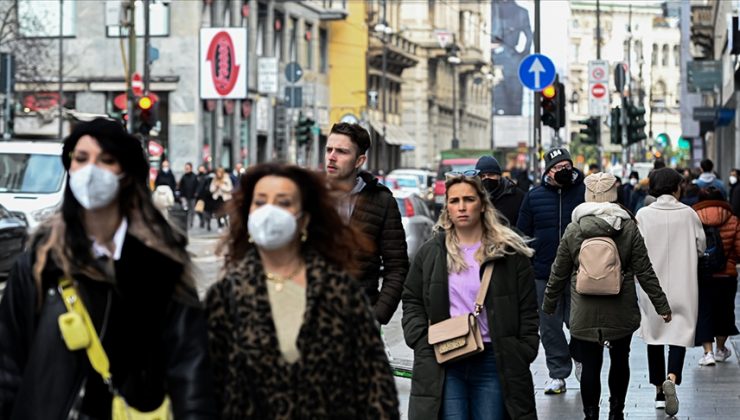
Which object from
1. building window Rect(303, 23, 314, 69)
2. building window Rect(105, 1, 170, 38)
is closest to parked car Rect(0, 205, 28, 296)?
building window Rect(105, 1, 170, 38)

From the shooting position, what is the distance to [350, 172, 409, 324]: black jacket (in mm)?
8578

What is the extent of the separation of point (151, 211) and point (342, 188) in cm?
70

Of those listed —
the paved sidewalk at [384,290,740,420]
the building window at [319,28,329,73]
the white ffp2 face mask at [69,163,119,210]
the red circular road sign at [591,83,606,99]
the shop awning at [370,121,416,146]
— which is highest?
the building window at [319,28,329,73]

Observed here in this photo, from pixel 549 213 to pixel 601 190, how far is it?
2.06m

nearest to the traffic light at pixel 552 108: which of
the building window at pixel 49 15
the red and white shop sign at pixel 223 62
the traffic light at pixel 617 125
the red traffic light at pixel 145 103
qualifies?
the red traffic light at pixel 145 103

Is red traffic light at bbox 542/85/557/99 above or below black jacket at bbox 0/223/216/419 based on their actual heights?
above

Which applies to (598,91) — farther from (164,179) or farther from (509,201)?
(509,201)

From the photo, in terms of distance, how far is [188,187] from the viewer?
44938 mm

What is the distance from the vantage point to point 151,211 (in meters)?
5.06

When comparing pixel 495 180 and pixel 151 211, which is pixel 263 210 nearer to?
pixel 151 211

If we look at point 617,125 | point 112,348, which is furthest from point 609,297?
point 617,125

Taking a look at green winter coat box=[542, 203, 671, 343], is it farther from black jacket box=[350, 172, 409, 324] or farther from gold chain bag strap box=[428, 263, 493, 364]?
gold chain bag strap box=[428, 263, 493, 364]

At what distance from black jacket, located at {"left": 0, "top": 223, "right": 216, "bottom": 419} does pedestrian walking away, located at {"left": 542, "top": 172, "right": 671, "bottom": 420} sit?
18.4ft

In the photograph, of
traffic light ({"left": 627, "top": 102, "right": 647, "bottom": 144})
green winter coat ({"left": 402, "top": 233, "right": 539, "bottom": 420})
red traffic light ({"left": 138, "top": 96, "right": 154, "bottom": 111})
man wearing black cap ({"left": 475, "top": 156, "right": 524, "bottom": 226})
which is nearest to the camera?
green winter coat ({"left": 402, "top": 233, "right": 539, "bottom": 420})
